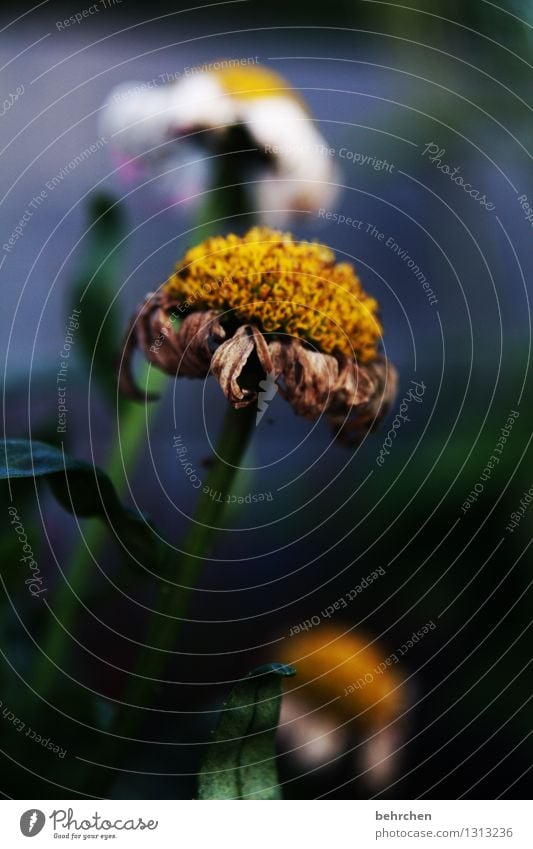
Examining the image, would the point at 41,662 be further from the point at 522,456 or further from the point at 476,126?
the point at 476,126

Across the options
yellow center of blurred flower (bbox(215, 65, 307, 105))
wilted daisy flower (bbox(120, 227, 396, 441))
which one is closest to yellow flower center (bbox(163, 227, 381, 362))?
wilted daisy flower (bbox(120, 227, 396, 441))

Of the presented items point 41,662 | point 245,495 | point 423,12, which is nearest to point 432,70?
point 423,12

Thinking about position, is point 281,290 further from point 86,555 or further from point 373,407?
point 86,555

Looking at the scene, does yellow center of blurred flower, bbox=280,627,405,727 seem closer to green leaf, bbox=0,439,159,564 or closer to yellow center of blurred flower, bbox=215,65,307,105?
green leaf, bbox=0,439,159,564

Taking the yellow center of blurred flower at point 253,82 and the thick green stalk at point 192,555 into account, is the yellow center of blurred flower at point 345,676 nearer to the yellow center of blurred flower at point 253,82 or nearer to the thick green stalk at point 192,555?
the thick green stalk at point 192,555

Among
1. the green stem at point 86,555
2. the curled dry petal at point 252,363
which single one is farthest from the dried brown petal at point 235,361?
the green stem at point 86,555
